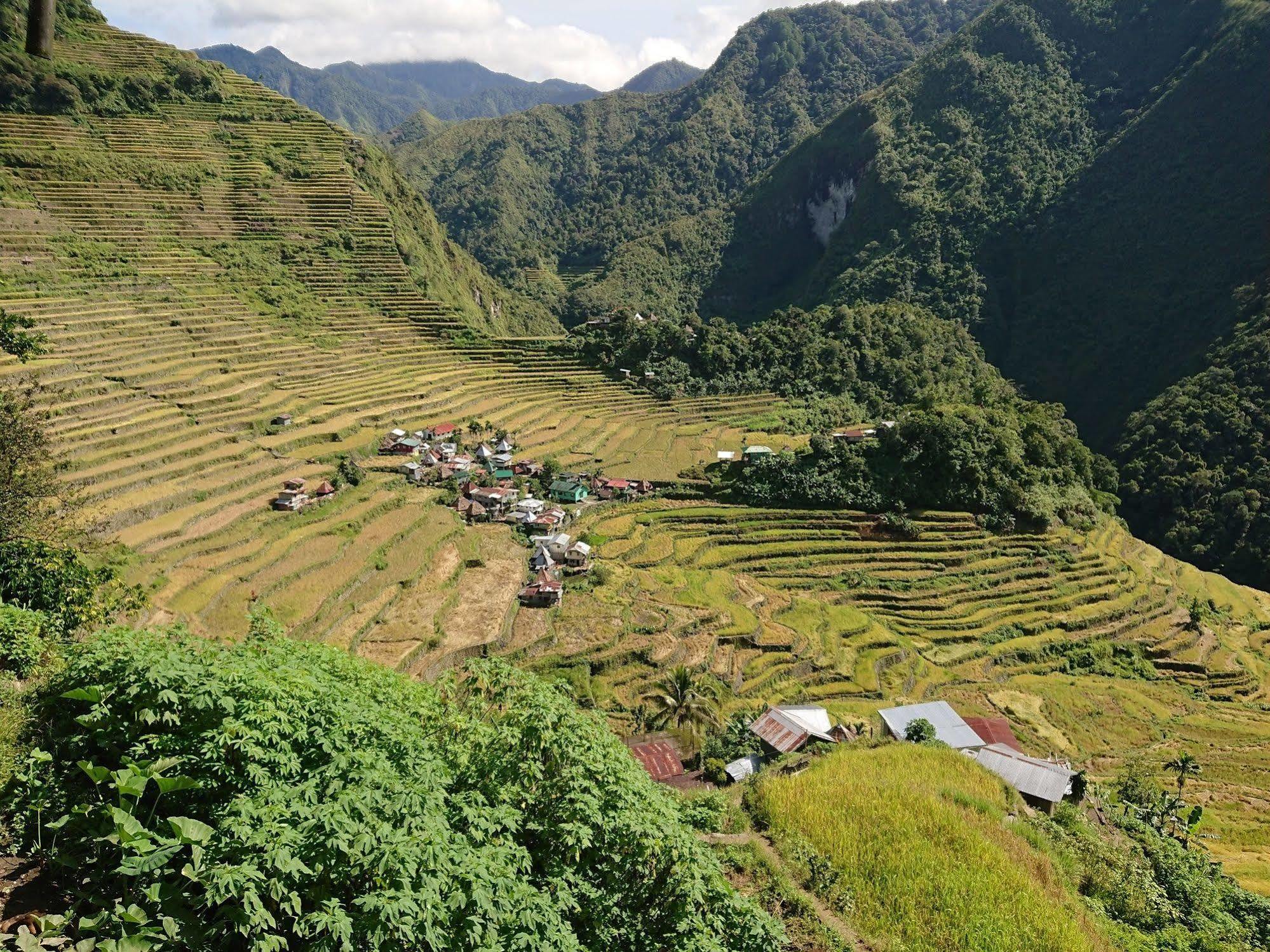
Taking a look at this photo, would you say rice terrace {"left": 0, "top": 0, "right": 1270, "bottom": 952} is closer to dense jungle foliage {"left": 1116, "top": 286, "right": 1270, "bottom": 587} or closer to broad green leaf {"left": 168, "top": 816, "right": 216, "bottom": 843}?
broad green leaf {"left": 168, "top": 816, "right": 216, "bottom": 843}

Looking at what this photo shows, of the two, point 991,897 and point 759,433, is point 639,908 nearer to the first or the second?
point 991,897

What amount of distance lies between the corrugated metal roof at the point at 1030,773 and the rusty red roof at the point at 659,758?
20.6 feet

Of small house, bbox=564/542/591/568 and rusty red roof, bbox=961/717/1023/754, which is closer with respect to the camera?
rusty red roof, bbox=961/717/1023/754

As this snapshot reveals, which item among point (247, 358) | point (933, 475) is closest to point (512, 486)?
point (247, 358)

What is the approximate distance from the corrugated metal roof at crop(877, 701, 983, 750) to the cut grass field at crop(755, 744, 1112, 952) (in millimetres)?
4315

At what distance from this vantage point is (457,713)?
7.46 m

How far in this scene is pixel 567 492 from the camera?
3284 cm

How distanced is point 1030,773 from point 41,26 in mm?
17241

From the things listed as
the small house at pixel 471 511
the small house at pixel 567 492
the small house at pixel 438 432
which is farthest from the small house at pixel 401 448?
the small house at pixel 567 492

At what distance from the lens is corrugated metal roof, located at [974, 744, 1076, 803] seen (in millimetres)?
13281

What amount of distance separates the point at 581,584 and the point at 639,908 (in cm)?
1869

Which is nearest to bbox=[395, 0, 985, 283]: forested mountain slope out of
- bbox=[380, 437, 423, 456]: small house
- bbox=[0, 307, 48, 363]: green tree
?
bbox=[380, 437, 423, 456]: small house

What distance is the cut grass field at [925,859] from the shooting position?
8328mm

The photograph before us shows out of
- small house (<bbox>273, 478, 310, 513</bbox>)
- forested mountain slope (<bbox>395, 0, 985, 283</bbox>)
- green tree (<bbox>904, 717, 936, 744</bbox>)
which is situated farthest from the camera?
forested mountain slope (<bbox>395, 0, 985, 283</bbox>)
